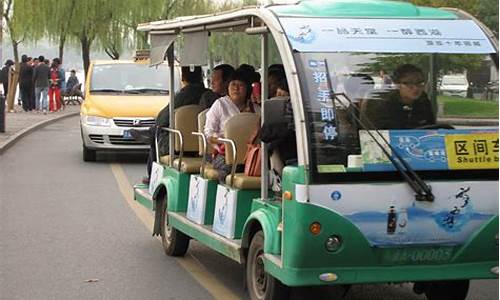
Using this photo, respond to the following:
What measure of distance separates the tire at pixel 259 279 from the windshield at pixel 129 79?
12.0 meters

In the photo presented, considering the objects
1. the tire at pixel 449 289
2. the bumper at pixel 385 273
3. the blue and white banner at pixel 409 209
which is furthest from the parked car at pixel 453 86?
the tire at pixel 449 289

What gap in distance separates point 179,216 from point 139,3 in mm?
35780

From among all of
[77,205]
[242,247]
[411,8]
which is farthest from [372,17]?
[77,205]

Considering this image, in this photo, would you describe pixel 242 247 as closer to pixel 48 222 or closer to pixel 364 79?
pixel 364 79

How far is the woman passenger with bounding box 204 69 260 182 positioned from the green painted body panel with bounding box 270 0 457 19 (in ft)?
6.29

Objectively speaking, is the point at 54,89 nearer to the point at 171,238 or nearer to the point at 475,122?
the point at 171,238

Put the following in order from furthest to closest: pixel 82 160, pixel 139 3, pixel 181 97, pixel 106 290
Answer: pixel 139 3 < pixel 82 160 < pixel 181 97 < pixel 106 290

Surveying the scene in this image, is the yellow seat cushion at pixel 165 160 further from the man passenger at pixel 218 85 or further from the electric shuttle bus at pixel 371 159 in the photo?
the electric shuttle bus at pixel 371 159

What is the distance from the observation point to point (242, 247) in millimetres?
6973

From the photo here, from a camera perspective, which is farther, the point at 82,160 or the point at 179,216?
the point at 82,160

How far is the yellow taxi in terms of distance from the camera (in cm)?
1773

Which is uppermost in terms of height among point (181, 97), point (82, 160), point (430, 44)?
point (430, 44)

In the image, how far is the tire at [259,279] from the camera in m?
6.43

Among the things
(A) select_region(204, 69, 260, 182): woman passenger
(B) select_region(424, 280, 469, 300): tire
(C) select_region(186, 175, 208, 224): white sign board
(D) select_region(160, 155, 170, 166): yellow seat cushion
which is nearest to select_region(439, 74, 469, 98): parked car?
(B) select_region(424, 280, 469, 300): tire
